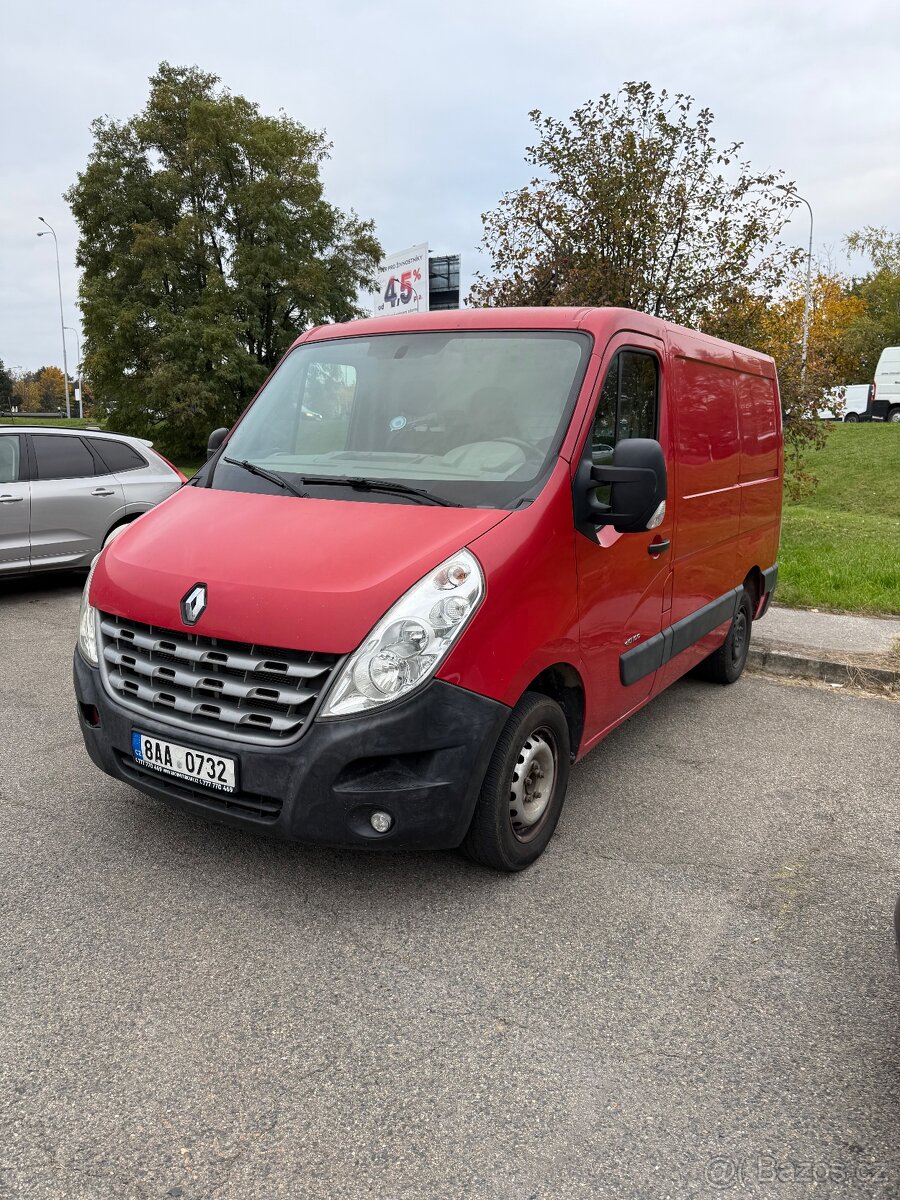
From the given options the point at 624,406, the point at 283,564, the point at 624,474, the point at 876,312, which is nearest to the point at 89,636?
the point at 283,564

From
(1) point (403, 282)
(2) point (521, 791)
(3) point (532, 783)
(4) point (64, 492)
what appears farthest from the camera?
(1) point (403, 282)

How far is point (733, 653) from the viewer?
595 cm

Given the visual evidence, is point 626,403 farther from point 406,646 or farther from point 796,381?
point 796,381

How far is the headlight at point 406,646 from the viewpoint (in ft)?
9.12

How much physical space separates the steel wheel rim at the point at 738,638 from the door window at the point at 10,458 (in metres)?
6.07

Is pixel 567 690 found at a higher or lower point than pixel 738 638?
higher

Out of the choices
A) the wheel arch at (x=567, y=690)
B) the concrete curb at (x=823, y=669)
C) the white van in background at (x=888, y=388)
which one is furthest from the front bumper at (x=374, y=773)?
the white van in background at (x=888, y=388)

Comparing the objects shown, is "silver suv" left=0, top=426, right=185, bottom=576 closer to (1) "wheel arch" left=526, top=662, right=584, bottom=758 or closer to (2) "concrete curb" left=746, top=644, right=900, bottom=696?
(2) "concrete curb" left=746, top=644, right=900, bottom=696

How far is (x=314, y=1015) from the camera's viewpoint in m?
2.56

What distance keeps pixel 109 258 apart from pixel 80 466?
84.9ft

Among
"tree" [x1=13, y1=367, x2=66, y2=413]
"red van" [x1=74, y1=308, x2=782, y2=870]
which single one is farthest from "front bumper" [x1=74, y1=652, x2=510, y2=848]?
"tree" [x1=13, y1=367, x2=66, y2=413]

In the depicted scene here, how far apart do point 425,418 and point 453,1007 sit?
2.18 meters

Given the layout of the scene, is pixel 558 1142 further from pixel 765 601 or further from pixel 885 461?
pixel 885 461

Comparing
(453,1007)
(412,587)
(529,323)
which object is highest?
(529,323)
